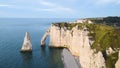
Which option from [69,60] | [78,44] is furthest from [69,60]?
[78,44]

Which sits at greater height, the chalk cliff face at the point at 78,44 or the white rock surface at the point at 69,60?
the chalk cliff face at the point at 78,44

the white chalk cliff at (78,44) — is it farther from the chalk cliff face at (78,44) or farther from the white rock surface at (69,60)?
the white rock surface at (69,60)

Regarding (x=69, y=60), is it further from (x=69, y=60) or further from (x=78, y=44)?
(x=78, y=44)

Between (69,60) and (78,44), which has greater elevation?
(78,44)

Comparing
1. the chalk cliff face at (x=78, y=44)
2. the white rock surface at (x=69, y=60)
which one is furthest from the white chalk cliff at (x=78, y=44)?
the white rock surface at (x=69, y=60)

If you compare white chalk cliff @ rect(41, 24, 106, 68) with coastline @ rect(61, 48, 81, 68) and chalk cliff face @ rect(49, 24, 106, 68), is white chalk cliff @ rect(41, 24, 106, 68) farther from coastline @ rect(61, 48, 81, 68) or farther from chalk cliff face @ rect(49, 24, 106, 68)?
coastline @ rect(61, 48, 81, 68)

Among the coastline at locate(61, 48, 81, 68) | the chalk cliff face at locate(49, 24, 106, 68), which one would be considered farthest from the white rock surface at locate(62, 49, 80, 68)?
the chalk cliff face at locate(49, 24, 106, 68)

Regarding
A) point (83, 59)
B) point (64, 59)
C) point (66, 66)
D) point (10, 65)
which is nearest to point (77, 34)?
point (64, 59)
